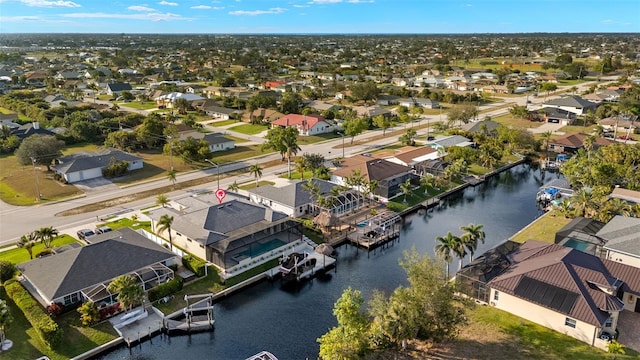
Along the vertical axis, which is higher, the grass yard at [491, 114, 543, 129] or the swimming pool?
the grass yard at [491, 114, 543, 129]

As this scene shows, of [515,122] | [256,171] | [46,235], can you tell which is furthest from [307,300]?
[515,122]

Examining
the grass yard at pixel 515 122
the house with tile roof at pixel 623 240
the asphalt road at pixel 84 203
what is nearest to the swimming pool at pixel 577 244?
the house with tile roof at pixel 623 240

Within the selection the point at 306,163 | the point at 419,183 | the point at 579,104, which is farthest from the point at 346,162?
the point at 579,104

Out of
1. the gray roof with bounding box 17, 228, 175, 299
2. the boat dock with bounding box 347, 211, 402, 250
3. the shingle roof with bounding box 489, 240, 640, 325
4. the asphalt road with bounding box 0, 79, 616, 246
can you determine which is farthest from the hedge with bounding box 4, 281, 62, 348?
the shingle roof with bounding box 489, 240, 640, 325

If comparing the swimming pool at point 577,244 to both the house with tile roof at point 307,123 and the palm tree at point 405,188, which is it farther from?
the house with tile roof at point 307,123

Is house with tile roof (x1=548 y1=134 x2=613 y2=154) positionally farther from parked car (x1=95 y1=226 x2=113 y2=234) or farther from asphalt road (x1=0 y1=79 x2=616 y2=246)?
parked car (x1=95 y1=226 x2=113 y2=234)

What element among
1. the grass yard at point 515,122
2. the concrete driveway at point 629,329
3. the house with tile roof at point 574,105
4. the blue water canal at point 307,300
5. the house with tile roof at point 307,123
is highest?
the house with tile roof at point 574,105

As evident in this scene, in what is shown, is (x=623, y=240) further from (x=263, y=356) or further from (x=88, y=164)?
(x=88, y=164)
